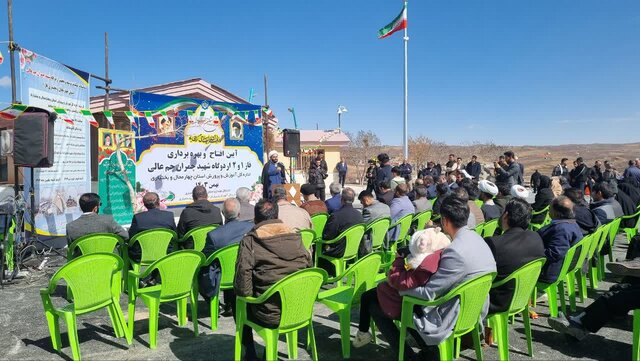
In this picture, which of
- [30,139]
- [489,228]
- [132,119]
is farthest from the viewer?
[132,119]

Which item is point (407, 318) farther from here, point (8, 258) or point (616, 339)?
point (8, 258)

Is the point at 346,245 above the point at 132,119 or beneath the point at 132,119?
beneath

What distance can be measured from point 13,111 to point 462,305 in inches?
232

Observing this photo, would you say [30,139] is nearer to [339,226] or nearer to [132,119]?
[132,119]

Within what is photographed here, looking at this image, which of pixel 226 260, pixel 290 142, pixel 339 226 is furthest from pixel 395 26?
pixel 226 260

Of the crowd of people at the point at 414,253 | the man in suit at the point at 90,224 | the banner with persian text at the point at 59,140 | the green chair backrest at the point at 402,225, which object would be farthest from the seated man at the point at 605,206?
the banner with persian text at the point at 59,140

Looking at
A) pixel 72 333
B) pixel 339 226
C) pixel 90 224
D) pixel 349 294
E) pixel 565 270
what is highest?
pixel 90 224

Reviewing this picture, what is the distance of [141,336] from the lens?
3.40m

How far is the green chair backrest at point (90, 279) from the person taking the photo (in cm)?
277

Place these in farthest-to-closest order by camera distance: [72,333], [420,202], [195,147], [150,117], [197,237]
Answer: [195,147] < [150,117] < [420,202] < [197,237] < [72,333]

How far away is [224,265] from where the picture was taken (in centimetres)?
338

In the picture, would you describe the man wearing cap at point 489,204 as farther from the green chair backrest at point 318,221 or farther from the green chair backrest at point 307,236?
the green chair backrest at point 307,236

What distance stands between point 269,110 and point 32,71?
6.38m

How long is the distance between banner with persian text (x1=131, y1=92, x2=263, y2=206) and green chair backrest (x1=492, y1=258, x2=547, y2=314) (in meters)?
8.00
